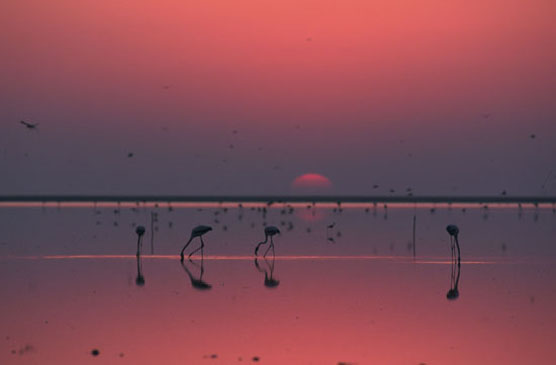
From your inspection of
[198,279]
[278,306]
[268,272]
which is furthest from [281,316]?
[268,272]

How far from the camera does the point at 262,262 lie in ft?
71.8

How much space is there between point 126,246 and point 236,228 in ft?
37.3

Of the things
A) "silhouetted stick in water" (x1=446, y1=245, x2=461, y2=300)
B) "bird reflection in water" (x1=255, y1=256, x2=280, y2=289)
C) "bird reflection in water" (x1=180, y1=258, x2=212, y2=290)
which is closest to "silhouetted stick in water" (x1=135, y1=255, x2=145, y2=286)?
"bird reflection in water" (x1=180, y1=258, x2=212, y2=290)

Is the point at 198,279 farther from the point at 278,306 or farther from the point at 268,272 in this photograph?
the point at 278,306

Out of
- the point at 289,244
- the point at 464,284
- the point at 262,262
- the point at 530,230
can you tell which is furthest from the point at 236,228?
the point at 464,284

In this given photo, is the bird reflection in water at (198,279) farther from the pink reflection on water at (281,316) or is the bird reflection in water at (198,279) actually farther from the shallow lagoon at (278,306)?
the pink reflection on water at (281,316)

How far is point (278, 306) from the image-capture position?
46.7 feet

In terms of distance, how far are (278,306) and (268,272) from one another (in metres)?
5.21

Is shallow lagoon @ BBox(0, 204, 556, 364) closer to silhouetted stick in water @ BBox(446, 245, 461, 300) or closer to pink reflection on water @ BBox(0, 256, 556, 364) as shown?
pink reflection on water @ BBox(0, 256, 556, 364)

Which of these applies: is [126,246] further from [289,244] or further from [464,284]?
[464,284]

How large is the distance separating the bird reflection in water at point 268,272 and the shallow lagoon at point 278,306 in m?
Answer: 0.07

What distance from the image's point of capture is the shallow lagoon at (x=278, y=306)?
10.8m

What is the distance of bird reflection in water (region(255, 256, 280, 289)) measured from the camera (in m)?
17.2

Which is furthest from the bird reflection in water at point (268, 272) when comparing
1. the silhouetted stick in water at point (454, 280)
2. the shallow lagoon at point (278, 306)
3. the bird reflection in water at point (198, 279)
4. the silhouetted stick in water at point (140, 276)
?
the silhouetted stick in water at point (454, 280)
